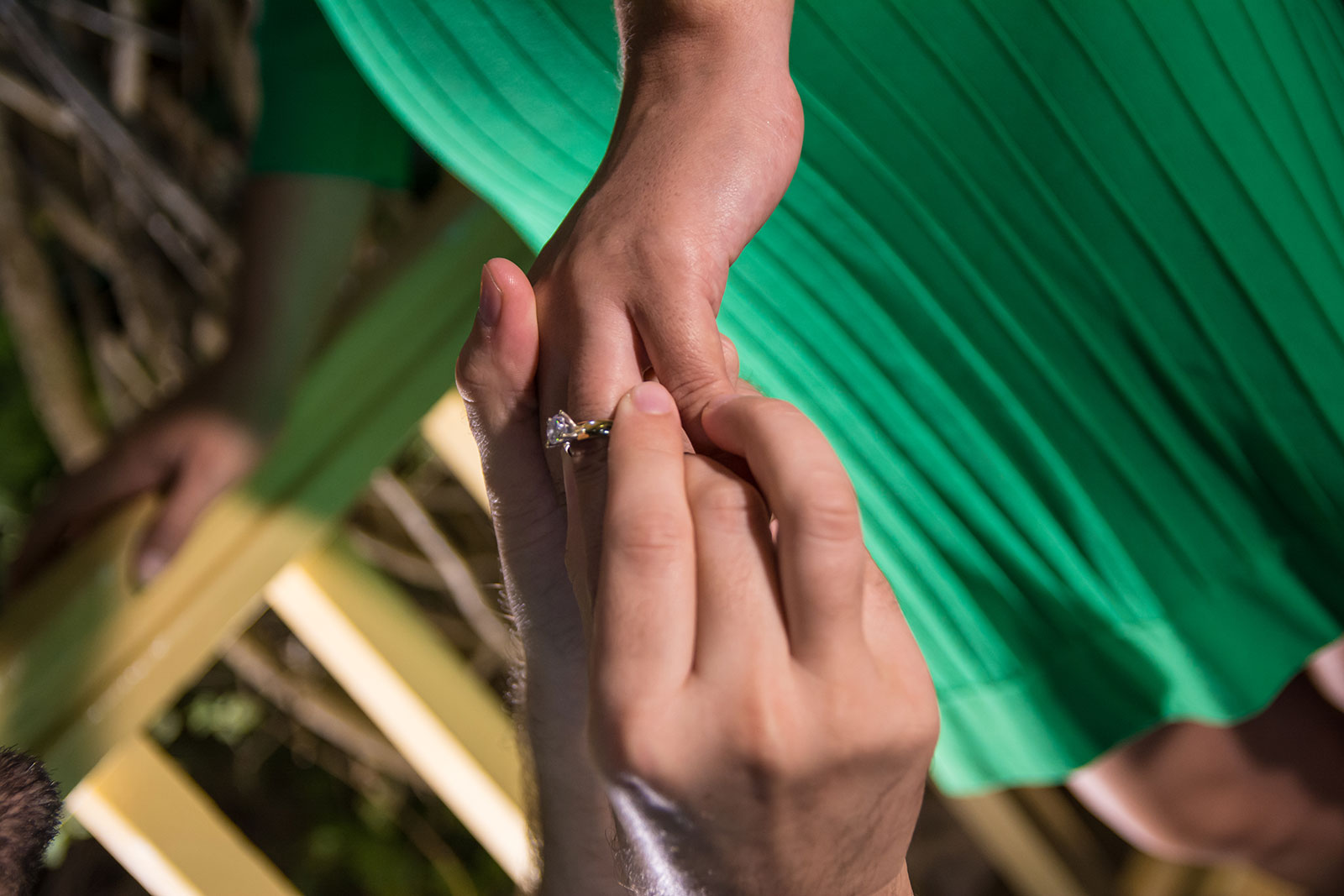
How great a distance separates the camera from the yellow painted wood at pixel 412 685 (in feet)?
2.06

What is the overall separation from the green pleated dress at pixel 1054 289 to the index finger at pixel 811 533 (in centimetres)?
22

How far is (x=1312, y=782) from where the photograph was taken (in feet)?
1.96

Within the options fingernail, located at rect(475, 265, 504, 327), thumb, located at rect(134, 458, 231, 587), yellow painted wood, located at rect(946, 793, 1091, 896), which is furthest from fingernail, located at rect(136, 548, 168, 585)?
yellow painted wood, located at rect(946, 793, 1091, 896)

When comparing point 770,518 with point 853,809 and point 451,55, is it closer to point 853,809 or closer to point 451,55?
point 853,809

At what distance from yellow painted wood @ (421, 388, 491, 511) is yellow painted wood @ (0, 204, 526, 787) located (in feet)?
0.15

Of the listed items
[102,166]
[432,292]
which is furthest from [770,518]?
[102,166]

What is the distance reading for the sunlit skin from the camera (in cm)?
22

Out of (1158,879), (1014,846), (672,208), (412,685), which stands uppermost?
(672,208)

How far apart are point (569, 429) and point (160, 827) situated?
20.1 inches

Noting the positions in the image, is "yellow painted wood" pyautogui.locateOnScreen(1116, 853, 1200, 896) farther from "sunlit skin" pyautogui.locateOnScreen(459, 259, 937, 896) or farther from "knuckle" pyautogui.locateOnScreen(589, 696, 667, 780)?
"knuckle" pyautogui.locateOnScreen(589, 696, 667, 780)

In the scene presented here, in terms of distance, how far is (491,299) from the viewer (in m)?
0.32

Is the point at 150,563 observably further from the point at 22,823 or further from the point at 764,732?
the point at 764,732

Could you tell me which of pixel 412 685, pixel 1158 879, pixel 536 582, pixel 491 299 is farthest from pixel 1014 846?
pixel 491 299

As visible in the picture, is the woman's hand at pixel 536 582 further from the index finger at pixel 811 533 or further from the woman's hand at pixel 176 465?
the woman's hand at pixel 176 465
